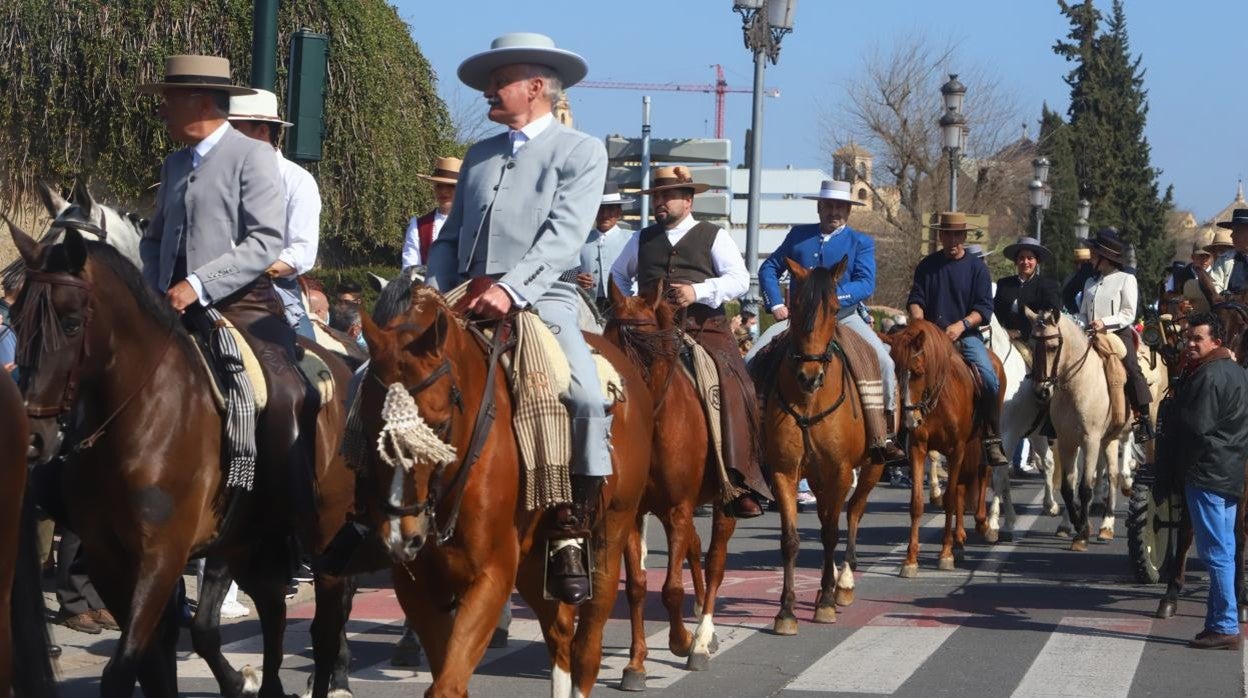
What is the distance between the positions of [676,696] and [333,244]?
25.3 metres

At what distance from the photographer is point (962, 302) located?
1698 centimetres

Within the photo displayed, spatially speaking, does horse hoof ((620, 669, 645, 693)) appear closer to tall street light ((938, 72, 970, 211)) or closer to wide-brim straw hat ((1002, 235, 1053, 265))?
wide-brim straw hat ((1002, 235, 1053, 265))

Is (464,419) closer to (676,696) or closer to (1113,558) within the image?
(676,696)

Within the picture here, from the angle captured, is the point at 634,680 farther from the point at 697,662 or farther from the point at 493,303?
the point at 493,303

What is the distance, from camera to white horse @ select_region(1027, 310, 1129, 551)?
57.7 feet

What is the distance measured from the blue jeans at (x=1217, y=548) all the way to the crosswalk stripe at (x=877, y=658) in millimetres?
1618

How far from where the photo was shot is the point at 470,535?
22.0ft

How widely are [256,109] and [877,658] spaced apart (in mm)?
4695

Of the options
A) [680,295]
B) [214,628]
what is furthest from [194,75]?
[680,295]

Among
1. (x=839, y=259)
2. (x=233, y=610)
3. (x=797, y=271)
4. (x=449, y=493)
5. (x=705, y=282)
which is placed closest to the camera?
(x=449, y=493)

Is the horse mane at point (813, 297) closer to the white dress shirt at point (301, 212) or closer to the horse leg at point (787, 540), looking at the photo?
the horse leg at point (787, 540)

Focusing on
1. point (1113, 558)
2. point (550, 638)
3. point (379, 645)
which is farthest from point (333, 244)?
point (550, 638)

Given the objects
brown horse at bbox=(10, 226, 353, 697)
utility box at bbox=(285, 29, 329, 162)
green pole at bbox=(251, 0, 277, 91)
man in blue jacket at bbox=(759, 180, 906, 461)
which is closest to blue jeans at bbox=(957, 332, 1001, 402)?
man in blue jacket at bbox=(759, 180, 906, 461)

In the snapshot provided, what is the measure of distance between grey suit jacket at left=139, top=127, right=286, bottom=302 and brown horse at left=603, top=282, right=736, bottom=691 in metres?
2.31
